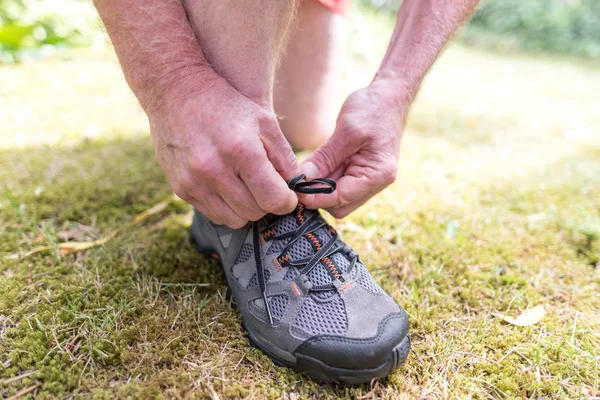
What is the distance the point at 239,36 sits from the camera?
3.19 feet

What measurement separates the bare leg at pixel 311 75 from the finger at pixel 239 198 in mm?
814

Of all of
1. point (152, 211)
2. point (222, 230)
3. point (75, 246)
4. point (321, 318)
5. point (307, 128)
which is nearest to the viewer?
point (321, 318)

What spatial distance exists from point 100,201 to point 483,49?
6715 millimetres

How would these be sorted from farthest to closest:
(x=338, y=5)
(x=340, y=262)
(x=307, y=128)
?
(x=307, y=128) → (x=338, y=5) → (x=340, y=262)

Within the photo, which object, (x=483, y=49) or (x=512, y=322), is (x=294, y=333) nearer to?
(x=512, y=322)

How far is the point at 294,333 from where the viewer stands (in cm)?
95

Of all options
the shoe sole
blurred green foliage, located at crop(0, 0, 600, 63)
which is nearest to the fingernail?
the shoe sole

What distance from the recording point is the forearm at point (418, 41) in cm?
120

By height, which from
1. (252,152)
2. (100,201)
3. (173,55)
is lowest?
(100,201)

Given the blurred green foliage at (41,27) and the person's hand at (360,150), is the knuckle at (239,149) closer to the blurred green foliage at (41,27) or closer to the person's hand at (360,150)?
the person's hand at (360,150)

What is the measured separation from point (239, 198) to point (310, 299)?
0.30 meters

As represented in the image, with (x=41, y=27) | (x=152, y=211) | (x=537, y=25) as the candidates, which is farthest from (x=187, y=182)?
(x=537, y=25)

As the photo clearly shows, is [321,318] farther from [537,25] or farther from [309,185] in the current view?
[537,25]

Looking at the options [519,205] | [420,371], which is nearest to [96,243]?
[420,371]
